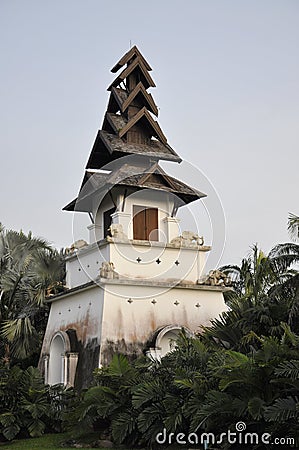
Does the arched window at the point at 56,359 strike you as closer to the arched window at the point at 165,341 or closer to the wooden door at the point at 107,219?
the arched window at the point at 165,341

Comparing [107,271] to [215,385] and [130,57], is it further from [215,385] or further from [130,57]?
[130,57]

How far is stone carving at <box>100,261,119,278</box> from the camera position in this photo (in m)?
20.4

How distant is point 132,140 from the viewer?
23.5 metres

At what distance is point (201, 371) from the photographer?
1538 cm

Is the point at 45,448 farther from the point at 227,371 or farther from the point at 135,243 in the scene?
the point at 135,243

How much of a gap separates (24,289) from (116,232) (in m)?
7.52

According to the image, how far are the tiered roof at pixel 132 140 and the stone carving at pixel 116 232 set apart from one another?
1.41 m

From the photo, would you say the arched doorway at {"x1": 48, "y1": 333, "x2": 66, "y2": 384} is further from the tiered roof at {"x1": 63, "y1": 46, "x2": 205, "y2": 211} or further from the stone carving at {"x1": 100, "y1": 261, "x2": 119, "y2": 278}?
the tiered roof at {"x1": 63, "y1": 46, "x2": 205, "y2": 211}

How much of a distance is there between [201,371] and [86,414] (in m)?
3.34

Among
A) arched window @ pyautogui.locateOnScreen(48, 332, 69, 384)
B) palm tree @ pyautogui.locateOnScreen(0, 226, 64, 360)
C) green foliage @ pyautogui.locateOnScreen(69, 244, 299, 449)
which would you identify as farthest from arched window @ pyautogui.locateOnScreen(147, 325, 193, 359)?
palm tree @ pyautogui.locateOnScreen(0, 226, 64, 360)

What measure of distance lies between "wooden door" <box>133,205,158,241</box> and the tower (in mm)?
33

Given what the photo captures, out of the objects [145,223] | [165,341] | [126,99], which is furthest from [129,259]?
[126,99]

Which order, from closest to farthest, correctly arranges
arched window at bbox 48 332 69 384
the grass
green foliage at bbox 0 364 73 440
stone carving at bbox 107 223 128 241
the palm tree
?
the grass
green foliage at bbox 0 364 73 440
stone carving at bbox 107 223 128 241
arched window at bbox 48 332 69 384
the palm tree

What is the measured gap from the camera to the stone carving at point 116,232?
21.1 meters
